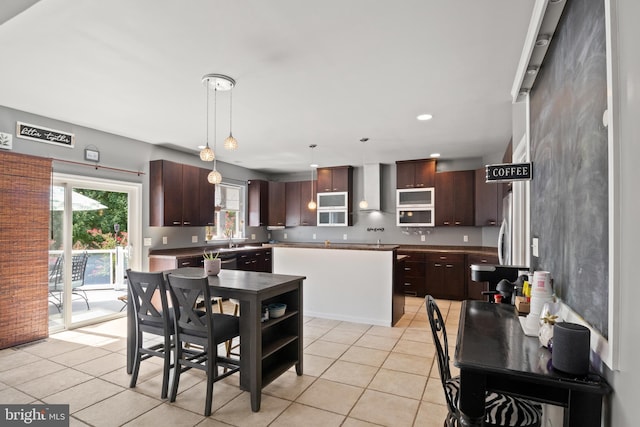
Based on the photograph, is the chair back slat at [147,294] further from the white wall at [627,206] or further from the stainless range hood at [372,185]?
the stainless range hood at [372,185]

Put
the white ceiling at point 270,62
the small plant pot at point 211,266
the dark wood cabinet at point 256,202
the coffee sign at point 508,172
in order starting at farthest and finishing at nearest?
1. the dark wood cabinet at point 256,202
2. the small plant pot at point 211,266
3. the coffee sign at point 508,172
4. the white ceiling at point 270,62

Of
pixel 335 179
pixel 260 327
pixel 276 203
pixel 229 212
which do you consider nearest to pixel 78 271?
pixel 229 212

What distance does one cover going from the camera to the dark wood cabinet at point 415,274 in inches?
244

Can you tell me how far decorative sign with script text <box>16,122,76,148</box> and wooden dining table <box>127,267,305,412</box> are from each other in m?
2.45

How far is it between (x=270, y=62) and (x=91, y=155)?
128 inches

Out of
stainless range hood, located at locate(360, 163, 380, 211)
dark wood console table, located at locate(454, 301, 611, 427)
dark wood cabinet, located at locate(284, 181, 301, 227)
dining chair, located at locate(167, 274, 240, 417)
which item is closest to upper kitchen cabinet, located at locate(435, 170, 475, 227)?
stainless range hood, located at locate(360, 163, 380, 211)

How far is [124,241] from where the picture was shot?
16.3 feet

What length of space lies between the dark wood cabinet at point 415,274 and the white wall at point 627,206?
530cm

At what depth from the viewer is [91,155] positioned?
4.46 meters

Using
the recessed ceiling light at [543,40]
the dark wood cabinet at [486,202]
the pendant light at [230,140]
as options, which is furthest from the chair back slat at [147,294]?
the dark wood cabinet at [486,202]

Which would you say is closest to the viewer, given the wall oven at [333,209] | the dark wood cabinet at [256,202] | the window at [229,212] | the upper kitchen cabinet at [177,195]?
the upper kitchen cabinet at [177,195]

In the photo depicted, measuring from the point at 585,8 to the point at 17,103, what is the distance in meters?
4.84

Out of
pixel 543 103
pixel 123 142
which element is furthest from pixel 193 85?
pixel 543 103

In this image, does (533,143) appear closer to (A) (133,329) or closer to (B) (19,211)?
(A) (133,329)
